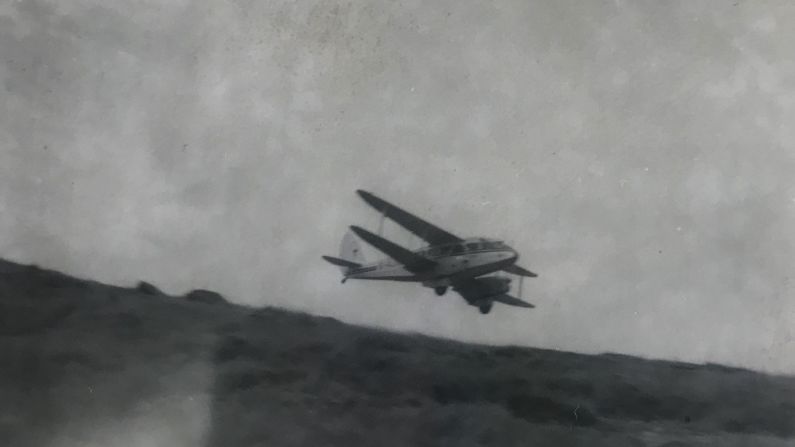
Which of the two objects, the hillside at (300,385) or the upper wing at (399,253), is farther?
the upper wing at (399,253)

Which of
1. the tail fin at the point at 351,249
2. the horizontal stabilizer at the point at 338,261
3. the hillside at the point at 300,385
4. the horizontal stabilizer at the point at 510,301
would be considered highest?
the tail fin at the point at 351,249

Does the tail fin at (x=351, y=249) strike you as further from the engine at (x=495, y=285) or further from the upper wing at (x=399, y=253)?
the engine at (x=495, y=285)

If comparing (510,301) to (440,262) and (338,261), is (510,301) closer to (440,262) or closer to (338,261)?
(440,262)

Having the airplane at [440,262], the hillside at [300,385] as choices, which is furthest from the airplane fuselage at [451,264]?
the hillside at [300,385]

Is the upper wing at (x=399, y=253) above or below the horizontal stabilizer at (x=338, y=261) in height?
above

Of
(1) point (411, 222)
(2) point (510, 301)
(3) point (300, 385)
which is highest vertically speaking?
(1) point (411, 222)

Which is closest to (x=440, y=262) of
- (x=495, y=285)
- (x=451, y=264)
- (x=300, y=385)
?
→ (x=451, y=264)

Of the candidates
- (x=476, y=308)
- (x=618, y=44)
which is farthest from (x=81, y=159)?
(x=618, y=44)
